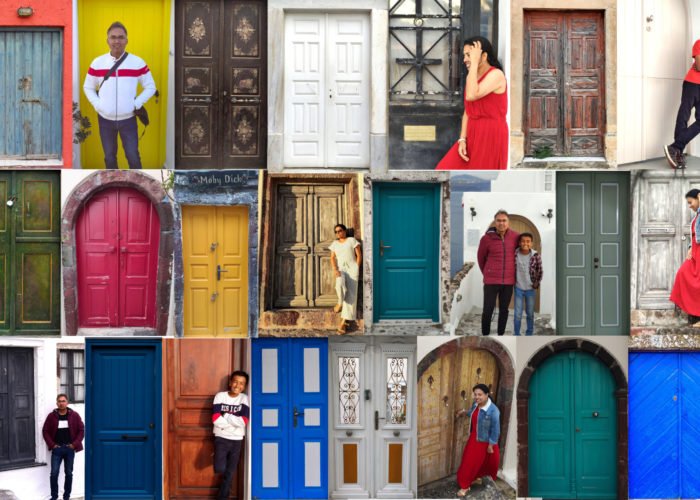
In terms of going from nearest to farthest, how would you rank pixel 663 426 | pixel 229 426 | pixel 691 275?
pixel 229 426, pixel 691 275, pixel 663 426

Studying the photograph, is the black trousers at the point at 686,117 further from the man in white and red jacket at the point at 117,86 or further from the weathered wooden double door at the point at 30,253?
the weathered wooden double door at the point at 30,253

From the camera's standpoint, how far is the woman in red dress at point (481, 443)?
44.3 ft

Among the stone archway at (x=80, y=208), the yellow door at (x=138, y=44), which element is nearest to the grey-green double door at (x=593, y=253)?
the stone archway at (x=80, y=208)

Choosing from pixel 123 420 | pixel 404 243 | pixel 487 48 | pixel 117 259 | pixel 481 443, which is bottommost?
pixel 481 443

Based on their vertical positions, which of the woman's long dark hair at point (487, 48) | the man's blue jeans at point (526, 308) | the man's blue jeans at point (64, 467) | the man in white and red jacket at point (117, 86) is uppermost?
the woman's long dark hair at point (487, 48)

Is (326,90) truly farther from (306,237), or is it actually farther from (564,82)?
(564,82)

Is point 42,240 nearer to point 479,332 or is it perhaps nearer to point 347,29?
point 347,29

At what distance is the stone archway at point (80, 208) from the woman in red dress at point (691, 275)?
5.75 meters

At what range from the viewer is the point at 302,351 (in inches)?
533

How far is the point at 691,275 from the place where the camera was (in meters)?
13.5

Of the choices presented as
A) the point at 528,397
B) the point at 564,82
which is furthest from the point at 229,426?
the point at 564,82

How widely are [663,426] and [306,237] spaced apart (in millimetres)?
4603

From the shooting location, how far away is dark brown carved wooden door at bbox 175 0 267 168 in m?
13.5

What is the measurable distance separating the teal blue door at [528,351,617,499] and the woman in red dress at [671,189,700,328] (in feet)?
3.80
